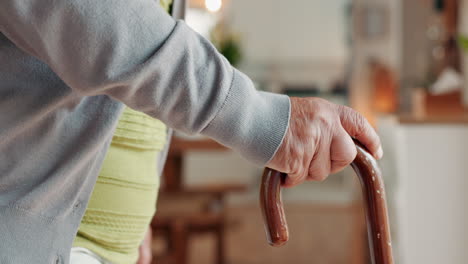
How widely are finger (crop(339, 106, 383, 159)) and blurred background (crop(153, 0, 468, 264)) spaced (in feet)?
5.68

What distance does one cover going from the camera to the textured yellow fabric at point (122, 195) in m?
0.80

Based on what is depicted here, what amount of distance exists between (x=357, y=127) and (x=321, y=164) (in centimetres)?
6

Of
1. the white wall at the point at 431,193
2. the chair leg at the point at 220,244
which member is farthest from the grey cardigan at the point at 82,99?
the chair leg at the point at 220,244

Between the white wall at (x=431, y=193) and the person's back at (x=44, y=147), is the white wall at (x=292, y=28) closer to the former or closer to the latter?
the white wall at (x=431, y=193)

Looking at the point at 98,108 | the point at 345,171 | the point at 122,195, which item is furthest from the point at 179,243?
the point at 345,171

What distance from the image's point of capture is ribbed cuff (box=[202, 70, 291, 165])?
2.00 ft

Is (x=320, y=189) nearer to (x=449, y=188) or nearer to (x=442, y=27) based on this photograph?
(x=442, y=27)

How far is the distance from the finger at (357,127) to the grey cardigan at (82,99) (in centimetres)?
7

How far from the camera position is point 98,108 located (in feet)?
2.27

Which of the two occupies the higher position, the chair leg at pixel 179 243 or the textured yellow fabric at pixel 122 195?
the textured yellow fabric at pixel 122 195

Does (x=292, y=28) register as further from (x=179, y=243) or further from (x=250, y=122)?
(x=250, y=122)

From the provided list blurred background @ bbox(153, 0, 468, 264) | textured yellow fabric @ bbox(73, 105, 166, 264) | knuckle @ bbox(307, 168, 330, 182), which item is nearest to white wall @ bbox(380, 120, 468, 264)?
blurred background @ bbox(153, 0, 468, 264)

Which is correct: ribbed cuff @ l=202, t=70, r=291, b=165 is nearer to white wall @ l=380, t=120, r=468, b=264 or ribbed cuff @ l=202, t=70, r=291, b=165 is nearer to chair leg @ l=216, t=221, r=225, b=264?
white wall @ l=380, t=120, r=468, b=264

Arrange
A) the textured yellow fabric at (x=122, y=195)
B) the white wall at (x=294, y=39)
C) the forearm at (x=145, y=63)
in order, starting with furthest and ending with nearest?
the white wall at (x=294, y=39) → the textured yellow fabric at (x=122, y=195) → the forearm at (x=145, y=63)
